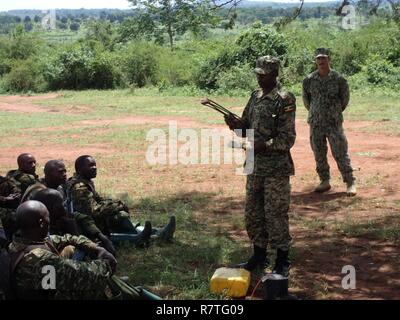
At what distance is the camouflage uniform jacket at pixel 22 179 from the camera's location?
5449 mm

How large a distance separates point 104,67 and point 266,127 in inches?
900

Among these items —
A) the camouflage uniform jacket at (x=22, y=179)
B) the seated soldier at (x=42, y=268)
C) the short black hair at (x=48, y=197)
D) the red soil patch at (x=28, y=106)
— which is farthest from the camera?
the red soil patch at (x=28, y=106)

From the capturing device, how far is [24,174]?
558cm

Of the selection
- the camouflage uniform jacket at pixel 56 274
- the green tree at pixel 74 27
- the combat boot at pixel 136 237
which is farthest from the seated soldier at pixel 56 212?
the green tree at pixel 74 27

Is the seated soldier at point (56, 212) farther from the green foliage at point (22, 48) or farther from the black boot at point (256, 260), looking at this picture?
the green foliage at point (22, 48)

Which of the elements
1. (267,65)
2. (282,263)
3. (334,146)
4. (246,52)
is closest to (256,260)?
(282,263)

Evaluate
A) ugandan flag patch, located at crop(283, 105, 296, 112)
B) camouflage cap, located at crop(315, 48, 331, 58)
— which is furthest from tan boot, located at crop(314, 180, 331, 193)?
ugandan flag patch, located at crop(283, 105, 296, 112)

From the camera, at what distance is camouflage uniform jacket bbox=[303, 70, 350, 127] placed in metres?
7.32

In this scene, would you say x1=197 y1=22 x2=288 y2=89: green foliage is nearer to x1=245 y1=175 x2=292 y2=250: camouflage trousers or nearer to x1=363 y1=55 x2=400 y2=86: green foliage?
x1=363 y1=55 x2=400 y2=86: green foliage

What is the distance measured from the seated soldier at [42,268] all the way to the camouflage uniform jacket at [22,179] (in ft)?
6.89

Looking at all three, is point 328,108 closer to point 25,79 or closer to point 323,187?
point 323,187

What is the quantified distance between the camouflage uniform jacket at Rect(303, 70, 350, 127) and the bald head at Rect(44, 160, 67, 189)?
3.84m
